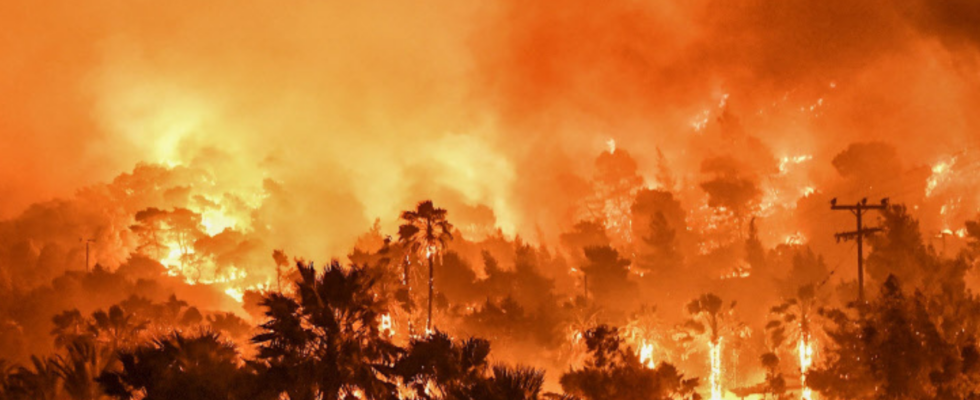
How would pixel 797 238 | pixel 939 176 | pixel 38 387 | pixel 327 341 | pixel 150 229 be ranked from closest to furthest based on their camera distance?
pixel 327 341
pixel 38 387
pixel 939 176
pixel 797 238
pixel 150 229

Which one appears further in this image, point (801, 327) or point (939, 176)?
point (939, 176)

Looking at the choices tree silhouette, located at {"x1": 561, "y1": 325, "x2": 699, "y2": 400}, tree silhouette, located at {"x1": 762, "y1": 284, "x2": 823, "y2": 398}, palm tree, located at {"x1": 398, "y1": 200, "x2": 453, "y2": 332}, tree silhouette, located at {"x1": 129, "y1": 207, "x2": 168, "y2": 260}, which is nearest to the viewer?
tree silhouette, located at {"x1": 561, "y1": 325, "x2": 699, "y2": 400}

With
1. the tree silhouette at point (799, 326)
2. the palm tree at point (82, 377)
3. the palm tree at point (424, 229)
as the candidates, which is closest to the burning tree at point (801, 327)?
the tree silhouette at point (799, 326)

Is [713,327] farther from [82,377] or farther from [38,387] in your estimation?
[38,387]

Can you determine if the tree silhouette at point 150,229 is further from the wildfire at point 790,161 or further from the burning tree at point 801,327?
the wildfire at point 790,161

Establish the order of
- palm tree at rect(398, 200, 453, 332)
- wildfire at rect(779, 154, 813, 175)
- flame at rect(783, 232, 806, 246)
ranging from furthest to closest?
wildfire at rect(779, 154, 813, 175)
flame at rect(783, 232, 806, 246)
palm tree at rect(398, 200, 453, 332)

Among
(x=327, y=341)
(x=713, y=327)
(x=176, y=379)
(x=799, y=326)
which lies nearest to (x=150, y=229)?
(x=713, y=327)

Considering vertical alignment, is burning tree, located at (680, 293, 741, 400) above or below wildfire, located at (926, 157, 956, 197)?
below

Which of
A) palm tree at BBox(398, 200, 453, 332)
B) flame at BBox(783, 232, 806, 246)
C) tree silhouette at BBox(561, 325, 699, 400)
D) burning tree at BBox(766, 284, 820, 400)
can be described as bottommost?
tree silhouette at BBox(561, 325, 699, 400)

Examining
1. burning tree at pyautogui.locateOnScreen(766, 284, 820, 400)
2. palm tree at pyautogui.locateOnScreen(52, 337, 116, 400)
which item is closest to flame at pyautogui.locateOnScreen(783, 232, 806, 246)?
burning tree at pyautogui.locateOnScreen(766, 284, 820, 400)

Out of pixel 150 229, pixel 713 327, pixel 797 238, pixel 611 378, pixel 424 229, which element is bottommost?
pixel 611 378

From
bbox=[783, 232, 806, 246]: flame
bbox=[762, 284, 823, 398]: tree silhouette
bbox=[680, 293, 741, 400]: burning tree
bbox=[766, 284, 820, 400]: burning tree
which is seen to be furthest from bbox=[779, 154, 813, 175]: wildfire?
bbox=[766, 284, 820, 400]: burning tree

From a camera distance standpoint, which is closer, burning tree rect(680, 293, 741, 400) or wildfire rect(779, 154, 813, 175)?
burning tree rect(680, 293, 741, 400)

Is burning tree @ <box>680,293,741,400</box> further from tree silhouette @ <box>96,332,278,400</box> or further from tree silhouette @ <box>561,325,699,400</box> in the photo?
tree silhouette @ <box>96,332,278,400</box>
